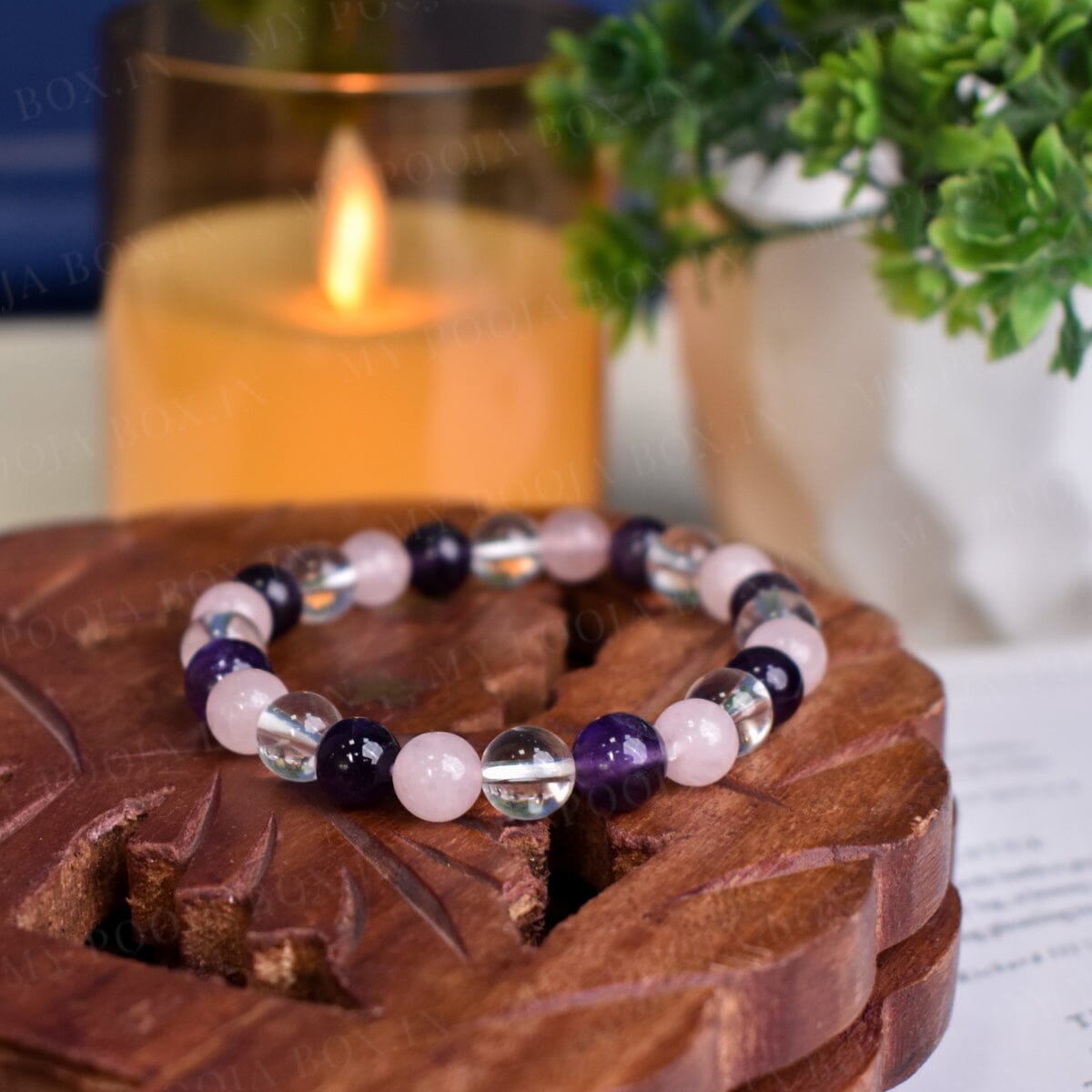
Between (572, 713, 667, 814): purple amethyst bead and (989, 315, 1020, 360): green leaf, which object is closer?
(572, 713, 667, 814): purple amethyst bead

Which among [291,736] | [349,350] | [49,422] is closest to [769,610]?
[291,736]

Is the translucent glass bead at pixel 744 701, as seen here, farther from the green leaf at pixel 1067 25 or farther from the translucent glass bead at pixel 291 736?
the green leaf at pixel 1067 25

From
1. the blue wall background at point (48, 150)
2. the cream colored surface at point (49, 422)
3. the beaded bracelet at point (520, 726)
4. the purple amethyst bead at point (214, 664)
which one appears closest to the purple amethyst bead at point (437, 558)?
the beaded bracelet at point (520, 726)

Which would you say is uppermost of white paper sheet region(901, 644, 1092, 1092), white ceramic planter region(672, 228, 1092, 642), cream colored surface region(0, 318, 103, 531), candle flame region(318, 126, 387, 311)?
candle flame region(318, 126, 387, 311)

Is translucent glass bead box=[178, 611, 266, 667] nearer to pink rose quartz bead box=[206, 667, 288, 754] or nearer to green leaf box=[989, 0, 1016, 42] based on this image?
pink rose quartz bead box=[206, 667, 288, 754]

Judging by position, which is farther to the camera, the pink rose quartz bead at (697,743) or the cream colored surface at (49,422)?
the cream colored surface at (49,422)

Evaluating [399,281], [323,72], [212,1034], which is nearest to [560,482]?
[399,281]

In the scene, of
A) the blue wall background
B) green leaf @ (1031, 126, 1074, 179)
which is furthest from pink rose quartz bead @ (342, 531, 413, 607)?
the blue wall background

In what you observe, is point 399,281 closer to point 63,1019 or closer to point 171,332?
point 171,332

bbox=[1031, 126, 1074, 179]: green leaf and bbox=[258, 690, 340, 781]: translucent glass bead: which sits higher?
bbox=[1031, 126, 1074, 179]: green leaf
